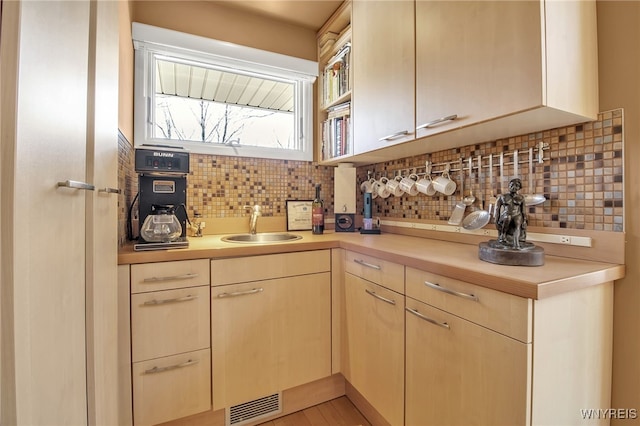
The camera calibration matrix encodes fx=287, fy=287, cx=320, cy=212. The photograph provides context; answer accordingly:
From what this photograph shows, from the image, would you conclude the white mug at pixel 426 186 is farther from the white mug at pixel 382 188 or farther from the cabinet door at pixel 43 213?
the cabinet door at pixel 43 213

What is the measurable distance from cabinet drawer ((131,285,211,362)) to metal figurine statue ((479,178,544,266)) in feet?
3.91

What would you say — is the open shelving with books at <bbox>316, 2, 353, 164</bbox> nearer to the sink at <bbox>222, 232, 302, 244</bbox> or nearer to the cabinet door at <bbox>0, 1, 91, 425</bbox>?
the sink at <bbox>222, 232, 302, 244</bbox>

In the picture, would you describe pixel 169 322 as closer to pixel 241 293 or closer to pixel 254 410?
pixel 241 293

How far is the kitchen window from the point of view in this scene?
177cm

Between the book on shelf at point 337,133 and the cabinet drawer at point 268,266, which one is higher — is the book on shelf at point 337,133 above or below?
above

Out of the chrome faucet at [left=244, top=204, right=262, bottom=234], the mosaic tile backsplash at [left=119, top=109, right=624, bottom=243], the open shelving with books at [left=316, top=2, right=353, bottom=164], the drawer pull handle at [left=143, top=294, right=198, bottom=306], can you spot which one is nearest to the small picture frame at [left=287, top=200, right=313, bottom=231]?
the mosaic tile backsplash at [left=119, top=109, right=624, bottom=243]

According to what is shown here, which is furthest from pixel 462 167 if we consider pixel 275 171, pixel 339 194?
pixel 275 171

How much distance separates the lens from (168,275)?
1.25 m

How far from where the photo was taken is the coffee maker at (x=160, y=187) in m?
1.34

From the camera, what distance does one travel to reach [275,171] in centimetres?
212

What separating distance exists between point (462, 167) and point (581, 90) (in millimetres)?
578

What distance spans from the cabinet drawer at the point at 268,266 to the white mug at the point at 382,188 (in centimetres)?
64

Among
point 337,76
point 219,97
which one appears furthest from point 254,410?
point 337,76

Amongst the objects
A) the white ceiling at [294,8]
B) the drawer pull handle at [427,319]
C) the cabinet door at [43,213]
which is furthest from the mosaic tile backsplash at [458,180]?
the white ceiling at [294,8]
